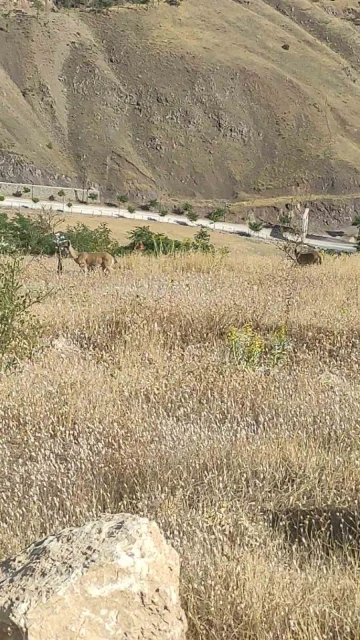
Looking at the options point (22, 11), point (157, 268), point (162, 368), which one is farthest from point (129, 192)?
point (162, 368)

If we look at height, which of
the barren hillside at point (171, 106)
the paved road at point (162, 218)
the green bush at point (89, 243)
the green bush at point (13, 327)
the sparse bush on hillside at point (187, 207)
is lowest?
the paved road at point (162, 218)

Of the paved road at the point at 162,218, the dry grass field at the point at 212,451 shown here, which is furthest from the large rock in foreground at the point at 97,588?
the paved road at the point at 162,218

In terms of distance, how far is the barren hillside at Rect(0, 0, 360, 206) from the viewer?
7706 centimetres

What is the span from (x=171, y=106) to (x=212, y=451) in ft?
290

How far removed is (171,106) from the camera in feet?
283

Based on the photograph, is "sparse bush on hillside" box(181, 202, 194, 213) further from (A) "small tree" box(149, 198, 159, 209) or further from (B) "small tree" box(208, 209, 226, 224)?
(A) "small tree" box(149, 198, 159, 209)

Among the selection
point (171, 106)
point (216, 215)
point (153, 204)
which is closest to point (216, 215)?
point (216, 215)

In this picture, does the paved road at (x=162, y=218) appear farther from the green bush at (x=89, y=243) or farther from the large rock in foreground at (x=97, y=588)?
the large rock in foreground at (x=97, y=588)

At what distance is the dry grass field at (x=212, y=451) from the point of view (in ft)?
6.11

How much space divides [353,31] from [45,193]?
76920 millimetres

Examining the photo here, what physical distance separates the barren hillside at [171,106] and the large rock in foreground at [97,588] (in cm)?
7152

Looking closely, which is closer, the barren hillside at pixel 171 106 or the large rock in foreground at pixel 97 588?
the large rock in foreground at pixel 97 588

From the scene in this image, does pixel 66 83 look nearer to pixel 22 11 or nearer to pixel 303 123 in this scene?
pixel 22 11

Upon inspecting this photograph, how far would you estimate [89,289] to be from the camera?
714cm
